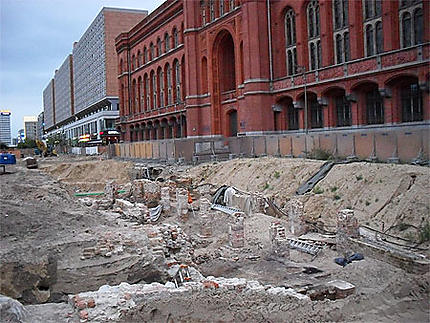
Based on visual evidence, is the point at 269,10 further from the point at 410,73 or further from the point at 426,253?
the point at 426,253

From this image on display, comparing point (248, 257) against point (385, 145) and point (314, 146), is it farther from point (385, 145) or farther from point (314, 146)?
point (314, 146)

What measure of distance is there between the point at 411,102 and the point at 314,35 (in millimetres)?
9751

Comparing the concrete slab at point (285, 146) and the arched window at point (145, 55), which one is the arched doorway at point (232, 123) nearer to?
the concrete slab at point (285, 146)

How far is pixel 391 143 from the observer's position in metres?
20.7

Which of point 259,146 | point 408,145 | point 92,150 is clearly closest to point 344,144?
point 408,145

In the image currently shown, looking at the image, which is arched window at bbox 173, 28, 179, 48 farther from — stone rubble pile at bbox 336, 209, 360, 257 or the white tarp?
stone rubble pile at bbox 336, 209, 360, 257

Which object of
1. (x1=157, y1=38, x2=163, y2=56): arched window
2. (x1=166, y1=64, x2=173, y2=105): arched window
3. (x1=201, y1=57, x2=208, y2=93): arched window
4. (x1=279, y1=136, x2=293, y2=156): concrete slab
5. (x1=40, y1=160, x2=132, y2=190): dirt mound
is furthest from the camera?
(x1=157, y1=38, x2=163, y2=56): arched window

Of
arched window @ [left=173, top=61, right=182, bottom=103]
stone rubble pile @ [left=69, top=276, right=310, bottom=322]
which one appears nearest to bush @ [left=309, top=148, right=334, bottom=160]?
stone rubble pile @ [left=69, top=276, right=310, bottom=322]

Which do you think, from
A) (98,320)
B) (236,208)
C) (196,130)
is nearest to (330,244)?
(236,208)

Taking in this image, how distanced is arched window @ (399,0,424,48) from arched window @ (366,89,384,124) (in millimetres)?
3370

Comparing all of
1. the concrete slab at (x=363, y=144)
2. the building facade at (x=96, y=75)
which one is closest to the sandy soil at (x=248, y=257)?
the concrete slab at (x=363, y=144)

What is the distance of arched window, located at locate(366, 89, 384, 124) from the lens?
28.2 m

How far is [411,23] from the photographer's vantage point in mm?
25906

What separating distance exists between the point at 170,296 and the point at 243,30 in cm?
3111
